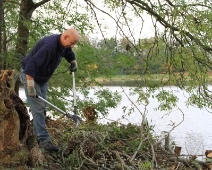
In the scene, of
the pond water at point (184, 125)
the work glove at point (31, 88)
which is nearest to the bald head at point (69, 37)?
the work glove at point (31, 88)

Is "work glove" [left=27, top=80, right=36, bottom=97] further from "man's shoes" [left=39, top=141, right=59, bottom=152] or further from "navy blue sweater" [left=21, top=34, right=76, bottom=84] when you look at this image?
"man's shoes" [left=39, top=141, right=59, bottom=152]

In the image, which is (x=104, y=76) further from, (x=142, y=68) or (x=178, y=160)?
(x=178, y=160)

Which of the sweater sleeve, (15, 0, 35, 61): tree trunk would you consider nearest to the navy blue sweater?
the sweater sleeve

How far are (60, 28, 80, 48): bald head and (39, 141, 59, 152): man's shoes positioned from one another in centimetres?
124

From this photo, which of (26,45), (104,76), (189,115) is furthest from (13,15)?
(189,115)

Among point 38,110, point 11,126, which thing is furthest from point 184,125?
point 11,126

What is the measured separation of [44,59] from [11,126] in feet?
2.98

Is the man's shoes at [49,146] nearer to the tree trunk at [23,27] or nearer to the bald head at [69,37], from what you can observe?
the bald head at [69,37]

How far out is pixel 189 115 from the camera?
61.0ft

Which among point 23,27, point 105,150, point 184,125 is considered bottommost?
point 184,125

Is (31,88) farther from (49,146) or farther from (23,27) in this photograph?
(23,27)

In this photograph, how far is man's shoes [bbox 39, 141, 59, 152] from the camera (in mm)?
5227

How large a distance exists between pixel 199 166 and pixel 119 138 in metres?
1.14

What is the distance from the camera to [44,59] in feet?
15.8
